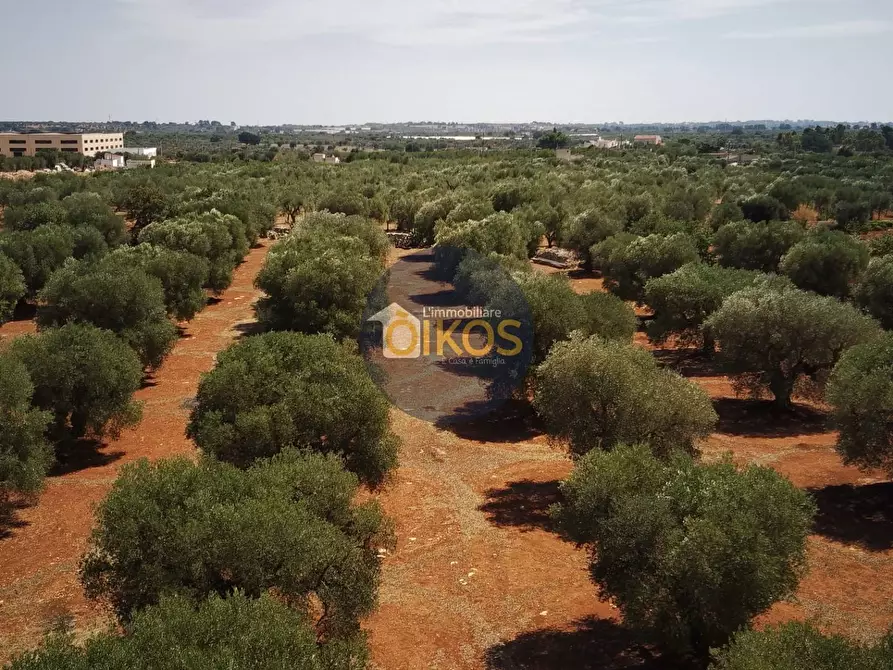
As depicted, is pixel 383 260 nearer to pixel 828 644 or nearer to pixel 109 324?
pixel 109 324

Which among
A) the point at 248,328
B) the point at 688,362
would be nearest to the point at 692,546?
the point at 688,362

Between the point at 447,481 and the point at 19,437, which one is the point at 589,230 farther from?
the point at 19,437

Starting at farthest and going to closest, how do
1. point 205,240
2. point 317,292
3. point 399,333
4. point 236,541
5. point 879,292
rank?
point 205,240, point 399,333, point 879,292, point 317,292, point 236,541

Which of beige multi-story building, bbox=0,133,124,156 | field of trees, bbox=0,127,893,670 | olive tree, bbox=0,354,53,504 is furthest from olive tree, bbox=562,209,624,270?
beige multi-story building, bbox=0,133,124,156

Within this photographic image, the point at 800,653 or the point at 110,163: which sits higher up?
the point at 110,163

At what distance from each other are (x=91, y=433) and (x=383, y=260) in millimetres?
23505

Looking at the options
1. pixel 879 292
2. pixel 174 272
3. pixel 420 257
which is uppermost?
pixel 879 292

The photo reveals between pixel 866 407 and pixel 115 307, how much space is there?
2583 cm

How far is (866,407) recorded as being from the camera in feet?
59.6

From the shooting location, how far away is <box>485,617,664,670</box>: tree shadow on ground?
12.8 metres

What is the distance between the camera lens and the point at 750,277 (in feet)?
109

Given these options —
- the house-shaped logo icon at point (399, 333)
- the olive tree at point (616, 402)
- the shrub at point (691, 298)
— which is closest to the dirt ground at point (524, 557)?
the olive tree at point (616, 402)

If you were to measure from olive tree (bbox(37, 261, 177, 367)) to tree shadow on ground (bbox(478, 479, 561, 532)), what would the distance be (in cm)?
1551

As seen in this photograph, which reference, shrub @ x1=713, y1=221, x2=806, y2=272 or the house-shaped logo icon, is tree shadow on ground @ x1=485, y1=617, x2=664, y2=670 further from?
shrub @ x1=713, y1=221, x2=806, y2=272
